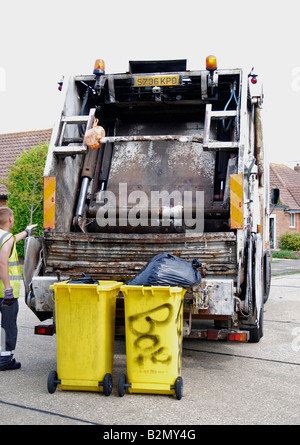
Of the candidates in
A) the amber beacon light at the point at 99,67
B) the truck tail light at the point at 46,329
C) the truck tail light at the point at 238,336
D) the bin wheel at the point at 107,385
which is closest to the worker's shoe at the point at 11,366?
the truck tail light at the point at 46,329

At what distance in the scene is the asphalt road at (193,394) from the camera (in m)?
3.39

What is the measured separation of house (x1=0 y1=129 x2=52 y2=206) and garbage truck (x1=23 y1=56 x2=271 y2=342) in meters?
11.9

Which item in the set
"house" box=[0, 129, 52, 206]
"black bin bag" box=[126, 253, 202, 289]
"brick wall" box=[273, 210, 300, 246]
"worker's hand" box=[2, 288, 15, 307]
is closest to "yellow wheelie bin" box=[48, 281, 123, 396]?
"black bin bag" box=[126, 253, 202, 289]


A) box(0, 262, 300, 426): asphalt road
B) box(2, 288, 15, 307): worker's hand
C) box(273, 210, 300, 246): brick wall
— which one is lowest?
box(0, 262, 300, 426): asphalt road

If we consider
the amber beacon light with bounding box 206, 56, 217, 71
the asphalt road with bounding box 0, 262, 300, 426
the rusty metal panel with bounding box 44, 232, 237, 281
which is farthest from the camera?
the amber beacon light with bounding box 206, 56, 217, 71

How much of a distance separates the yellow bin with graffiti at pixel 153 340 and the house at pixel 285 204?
25076mm

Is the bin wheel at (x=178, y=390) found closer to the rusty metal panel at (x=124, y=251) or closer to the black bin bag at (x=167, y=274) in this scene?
the black bin bag at (x=167, y=274)

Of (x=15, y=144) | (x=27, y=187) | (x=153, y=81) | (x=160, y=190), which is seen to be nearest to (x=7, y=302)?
(x=160, y=190)

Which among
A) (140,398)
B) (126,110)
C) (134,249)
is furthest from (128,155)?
(140,398)

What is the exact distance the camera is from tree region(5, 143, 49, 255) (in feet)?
43.3

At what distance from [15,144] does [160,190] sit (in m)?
14.1

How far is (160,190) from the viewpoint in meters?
5.63

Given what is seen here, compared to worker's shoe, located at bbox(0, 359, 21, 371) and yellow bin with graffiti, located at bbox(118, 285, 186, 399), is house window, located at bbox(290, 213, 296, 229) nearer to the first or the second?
worker's shoe, located at bbox(0, 359, 21, 371)
